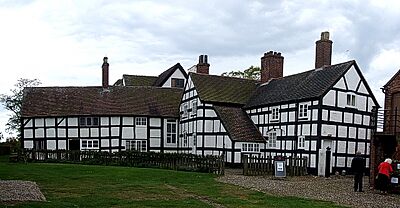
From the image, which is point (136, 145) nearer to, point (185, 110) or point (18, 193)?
point (185, 110)

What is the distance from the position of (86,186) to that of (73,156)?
1453 centimetres

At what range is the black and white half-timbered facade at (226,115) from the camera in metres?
29.5

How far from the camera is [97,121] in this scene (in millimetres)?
39281

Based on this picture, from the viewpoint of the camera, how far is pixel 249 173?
86.2ft

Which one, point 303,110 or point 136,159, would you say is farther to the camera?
point 136,159

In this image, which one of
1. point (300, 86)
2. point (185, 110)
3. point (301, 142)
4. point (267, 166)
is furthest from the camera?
point (185, 110)

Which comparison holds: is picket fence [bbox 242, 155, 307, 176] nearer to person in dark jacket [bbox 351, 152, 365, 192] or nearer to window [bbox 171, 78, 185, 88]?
person in dark jacket [bbox 351, 152, 365, 192]

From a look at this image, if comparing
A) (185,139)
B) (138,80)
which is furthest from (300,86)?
(138,80)

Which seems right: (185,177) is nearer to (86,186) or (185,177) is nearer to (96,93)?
(86,186)

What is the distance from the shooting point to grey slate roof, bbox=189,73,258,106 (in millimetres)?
36031

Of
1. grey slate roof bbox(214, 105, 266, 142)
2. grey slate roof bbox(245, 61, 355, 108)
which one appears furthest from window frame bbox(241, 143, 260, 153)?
grey slate roof bbox(245, 61, 355, 108)

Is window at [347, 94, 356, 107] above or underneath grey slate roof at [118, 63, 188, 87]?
underneath

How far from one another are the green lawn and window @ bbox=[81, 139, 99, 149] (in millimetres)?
14930

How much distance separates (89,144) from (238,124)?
13739 mm
